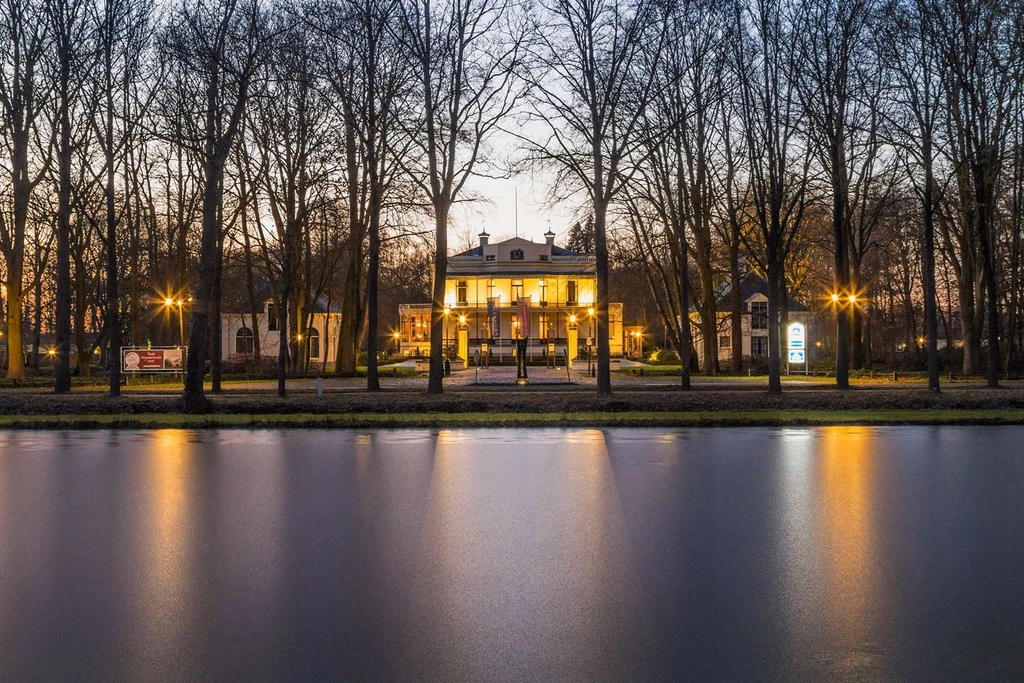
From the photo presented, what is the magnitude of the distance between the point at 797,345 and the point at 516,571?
42015mm

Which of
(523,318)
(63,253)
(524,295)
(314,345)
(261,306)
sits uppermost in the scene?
(524,295)

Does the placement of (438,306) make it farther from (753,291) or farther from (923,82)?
(753,291)

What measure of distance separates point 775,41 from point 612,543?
79.1ft

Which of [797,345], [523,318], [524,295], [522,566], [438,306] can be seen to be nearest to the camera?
[522,566]

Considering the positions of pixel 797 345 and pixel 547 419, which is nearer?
pixel 547 419

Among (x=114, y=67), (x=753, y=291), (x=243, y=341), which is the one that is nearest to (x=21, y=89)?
(x=114, y=67)

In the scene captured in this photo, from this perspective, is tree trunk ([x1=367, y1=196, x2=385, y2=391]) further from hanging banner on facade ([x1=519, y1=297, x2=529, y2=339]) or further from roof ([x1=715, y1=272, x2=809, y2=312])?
roof ([x1=715, y1=272, x2=809, y2=312])

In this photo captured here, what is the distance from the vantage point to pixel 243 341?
81250mm

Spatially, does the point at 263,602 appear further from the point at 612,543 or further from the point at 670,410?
the point at 670,410

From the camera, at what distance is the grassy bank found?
22.7m

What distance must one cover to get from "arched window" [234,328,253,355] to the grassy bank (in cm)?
5661

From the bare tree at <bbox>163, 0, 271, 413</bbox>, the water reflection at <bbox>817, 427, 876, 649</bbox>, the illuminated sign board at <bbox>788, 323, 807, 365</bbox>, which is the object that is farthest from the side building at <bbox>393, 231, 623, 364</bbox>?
the water reflection at <bbox>817, 427, 876, 649</bbox>

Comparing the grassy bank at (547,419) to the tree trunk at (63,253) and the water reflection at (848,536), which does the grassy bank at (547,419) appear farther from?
the tree trunk at (63,253)

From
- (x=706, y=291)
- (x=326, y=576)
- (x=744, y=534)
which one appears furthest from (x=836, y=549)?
(x=706, y=291)
